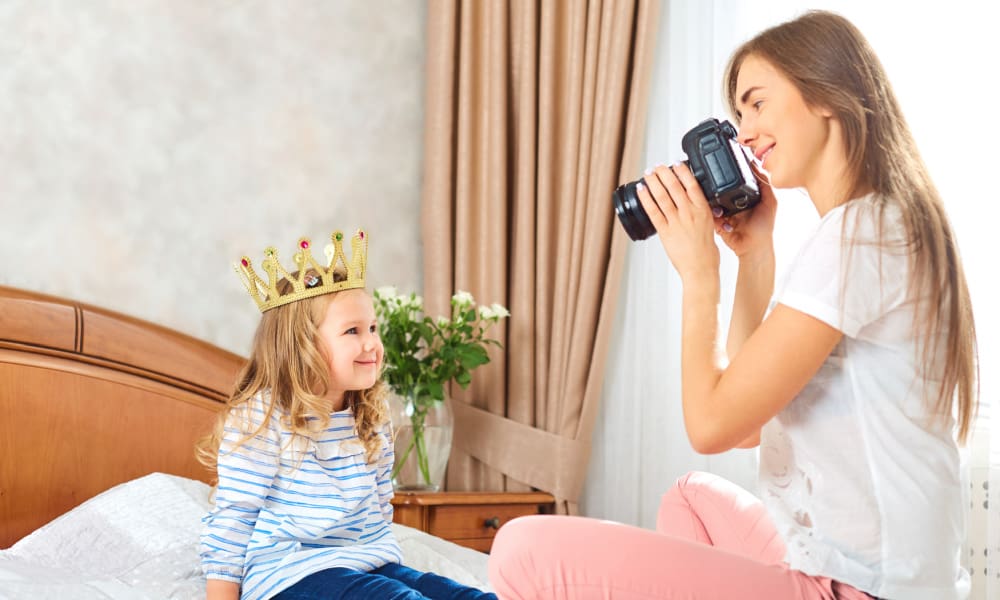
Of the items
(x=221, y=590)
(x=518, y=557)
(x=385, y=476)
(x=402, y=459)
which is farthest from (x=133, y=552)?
(x=518, y=557)

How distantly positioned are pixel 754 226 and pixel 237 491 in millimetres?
824

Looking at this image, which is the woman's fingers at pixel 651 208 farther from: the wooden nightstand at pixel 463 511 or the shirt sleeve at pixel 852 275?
the wooden nightstand at pixel 463 511

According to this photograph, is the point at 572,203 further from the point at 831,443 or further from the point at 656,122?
the point at 831,443

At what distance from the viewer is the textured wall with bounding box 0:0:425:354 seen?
2.15 meters

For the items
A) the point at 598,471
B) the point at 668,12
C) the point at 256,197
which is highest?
the point at 668,12

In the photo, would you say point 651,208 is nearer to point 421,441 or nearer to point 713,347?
point 713,347

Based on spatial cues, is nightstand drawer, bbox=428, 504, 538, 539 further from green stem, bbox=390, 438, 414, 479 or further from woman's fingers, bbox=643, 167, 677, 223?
woman's fingers, bbox=643, 167, 677, 223

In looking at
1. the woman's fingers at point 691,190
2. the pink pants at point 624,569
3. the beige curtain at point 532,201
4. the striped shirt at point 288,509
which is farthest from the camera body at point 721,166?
the beige curtain at point 532,201

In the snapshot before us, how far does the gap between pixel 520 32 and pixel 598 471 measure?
3.82 ft

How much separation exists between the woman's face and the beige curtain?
44.7 inches

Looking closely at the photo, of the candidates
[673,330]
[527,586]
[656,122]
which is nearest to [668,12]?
[656,122]

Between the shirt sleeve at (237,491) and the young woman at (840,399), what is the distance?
519 millimetres

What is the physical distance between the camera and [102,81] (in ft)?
7.31

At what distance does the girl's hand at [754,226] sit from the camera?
4.05ft
